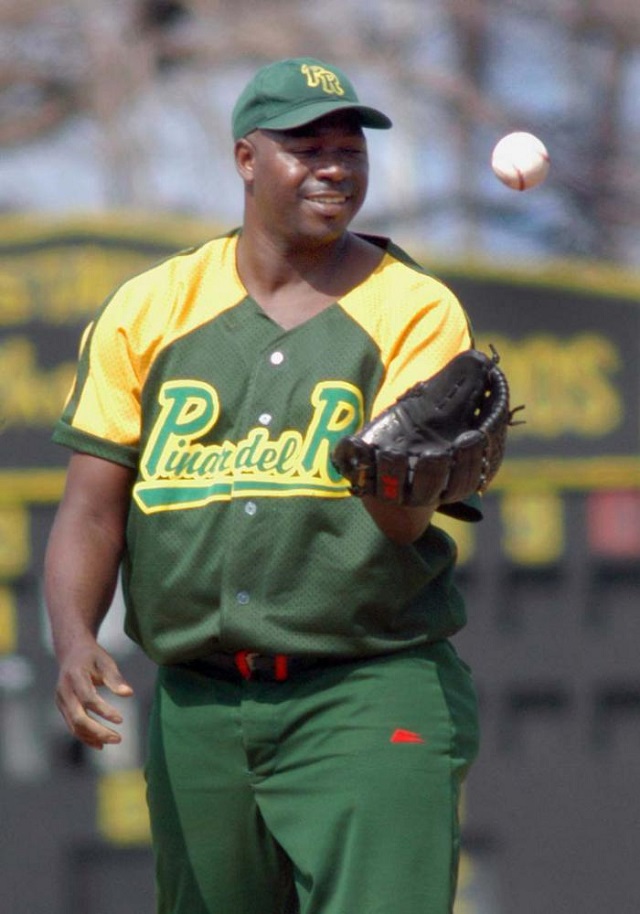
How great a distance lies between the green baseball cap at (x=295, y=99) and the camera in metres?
3.24

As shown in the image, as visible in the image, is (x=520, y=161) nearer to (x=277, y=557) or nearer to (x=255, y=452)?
(x=255, y=452)

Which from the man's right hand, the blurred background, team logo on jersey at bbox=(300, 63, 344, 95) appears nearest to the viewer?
the man's right hand

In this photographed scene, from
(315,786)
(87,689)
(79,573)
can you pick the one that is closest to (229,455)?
(79,573)

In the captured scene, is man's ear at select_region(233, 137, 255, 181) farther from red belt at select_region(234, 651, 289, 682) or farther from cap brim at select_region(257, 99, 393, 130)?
red belt at select_region(234, 651, 289, 682)

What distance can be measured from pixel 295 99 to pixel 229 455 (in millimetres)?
572

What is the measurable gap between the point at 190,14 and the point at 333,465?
6.01 metres

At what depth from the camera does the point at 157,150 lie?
833 cm

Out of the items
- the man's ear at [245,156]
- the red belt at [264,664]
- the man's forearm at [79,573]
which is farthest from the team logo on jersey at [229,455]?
the man's ear at [245,156]

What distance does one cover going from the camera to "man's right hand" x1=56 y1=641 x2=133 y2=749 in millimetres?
3168

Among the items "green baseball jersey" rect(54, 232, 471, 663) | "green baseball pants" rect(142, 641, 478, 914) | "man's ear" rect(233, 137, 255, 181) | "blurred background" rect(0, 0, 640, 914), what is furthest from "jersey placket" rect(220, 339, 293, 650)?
"blurred background" rect(0, 0, 640, 914)

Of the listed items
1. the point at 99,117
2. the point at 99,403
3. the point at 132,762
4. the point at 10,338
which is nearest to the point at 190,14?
the point at 99,117

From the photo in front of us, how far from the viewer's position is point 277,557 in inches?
125

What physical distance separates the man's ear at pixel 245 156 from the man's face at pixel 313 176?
0.02 metres

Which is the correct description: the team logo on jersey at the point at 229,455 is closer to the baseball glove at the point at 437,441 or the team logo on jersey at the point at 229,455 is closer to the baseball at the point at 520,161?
the baseball glove at the point at 437,441
